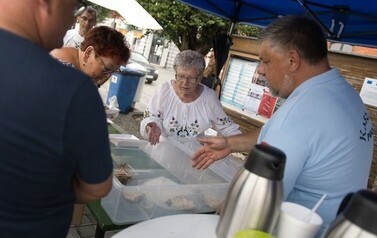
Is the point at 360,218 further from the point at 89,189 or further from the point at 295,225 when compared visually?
the point at 89,189

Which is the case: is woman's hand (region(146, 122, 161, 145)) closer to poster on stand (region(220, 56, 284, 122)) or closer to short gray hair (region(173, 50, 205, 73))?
short gray hair (region(173, 50, 205, 73))

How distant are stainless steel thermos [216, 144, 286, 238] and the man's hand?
0.83 metres

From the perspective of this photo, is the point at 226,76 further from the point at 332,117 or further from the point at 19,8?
the point at 19,8

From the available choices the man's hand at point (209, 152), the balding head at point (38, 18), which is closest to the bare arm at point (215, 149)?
the man's hand at point (209, 152)

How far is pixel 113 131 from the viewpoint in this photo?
2867mm

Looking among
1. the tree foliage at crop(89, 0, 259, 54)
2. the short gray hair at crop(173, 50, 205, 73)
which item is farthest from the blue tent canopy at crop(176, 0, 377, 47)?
the tree foliage at crop(89, 0, 259, 54)

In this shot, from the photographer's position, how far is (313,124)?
1.22 metres

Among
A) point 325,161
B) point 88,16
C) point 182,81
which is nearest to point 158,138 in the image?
point 182,81

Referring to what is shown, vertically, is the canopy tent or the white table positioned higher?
the canopy tent

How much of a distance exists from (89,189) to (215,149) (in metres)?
1.02

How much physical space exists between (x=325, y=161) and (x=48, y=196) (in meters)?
1.00

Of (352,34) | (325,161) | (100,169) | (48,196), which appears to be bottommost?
(48,196)

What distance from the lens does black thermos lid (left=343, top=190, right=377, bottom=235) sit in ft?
2.32

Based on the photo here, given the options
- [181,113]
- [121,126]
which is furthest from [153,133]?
[121,126]
